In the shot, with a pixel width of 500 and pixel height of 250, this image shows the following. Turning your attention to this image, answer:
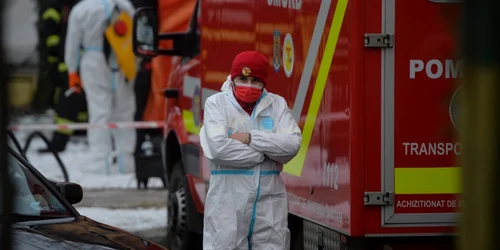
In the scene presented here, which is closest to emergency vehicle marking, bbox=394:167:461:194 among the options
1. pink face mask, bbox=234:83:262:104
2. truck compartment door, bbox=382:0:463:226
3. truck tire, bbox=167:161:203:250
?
truck compartment door, bbox=382:0:463:226

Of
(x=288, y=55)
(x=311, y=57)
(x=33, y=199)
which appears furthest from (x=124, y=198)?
(x=33, y=199)

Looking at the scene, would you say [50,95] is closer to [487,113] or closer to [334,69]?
[334,69]

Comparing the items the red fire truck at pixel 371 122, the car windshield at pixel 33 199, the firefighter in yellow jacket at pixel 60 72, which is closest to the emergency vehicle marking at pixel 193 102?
the red fire truck at pixel 371 122

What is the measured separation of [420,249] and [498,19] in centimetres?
459

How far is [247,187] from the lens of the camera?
5918 mm

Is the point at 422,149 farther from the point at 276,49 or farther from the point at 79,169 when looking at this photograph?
the point at 79,169

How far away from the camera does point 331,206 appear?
624 centimetres

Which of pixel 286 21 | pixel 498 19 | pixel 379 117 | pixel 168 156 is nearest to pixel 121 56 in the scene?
pixel 168 156

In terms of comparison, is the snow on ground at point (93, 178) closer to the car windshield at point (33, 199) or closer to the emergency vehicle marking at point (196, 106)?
the emergency vehicle marking at point (196, 106)

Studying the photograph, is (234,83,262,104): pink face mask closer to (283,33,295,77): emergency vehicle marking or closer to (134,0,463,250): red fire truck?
(134,0,463,250): red fire truck

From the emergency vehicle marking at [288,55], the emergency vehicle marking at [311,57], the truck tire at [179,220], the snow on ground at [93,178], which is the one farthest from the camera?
the snow on ground at [93,178]

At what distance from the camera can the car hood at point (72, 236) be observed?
465 cm

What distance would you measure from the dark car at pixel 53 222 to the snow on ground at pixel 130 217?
5.66 meters

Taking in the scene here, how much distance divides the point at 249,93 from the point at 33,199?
132 cm
